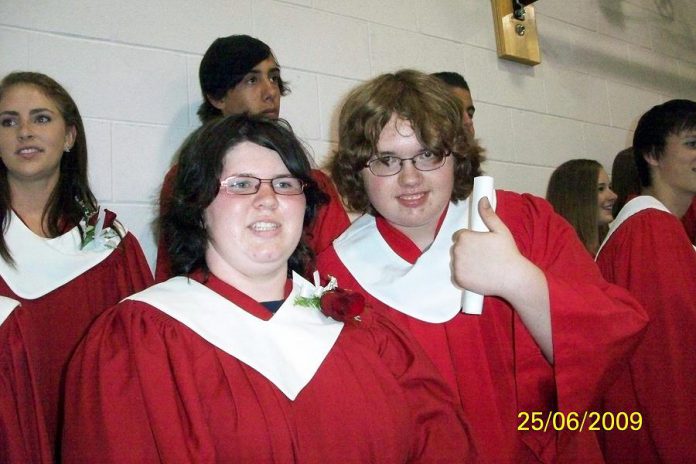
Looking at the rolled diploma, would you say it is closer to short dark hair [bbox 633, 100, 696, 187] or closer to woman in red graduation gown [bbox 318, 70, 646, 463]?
woman in red graduation gown [bbox 318, 70, 646, 463]

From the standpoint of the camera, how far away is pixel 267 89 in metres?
2.25

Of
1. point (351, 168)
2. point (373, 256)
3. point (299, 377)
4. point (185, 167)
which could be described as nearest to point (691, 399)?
point (373, 256)

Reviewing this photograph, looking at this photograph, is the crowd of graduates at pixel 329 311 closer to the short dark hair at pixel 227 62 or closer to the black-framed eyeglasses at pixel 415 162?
the black-framed eyeglasses at pixel 415 162

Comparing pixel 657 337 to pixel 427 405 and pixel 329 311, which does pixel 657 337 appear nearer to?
pixel 427 405

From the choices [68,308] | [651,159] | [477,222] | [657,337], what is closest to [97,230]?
[68,308]

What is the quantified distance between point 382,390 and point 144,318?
18.7 inches

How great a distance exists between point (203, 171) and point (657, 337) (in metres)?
1.56

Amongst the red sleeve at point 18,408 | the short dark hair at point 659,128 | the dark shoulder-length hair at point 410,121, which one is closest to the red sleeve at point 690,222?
the short dark hair at point 659,128

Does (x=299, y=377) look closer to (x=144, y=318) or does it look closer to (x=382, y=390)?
(x=382, y=390)

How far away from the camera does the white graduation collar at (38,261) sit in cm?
173

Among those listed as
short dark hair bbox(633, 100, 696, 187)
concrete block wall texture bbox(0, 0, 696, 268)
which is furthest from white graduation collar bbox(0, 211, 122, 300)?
short dark hair bbox(633, 100, 696, 187)

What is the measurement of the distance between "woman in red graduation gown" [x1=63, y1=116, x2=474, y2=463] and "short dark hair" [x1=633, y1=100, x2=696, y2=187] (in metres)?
1.78

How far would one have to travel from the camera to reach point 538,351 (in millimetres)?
1484

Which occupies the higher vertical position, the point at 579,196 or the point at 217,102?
the point at 217,102
